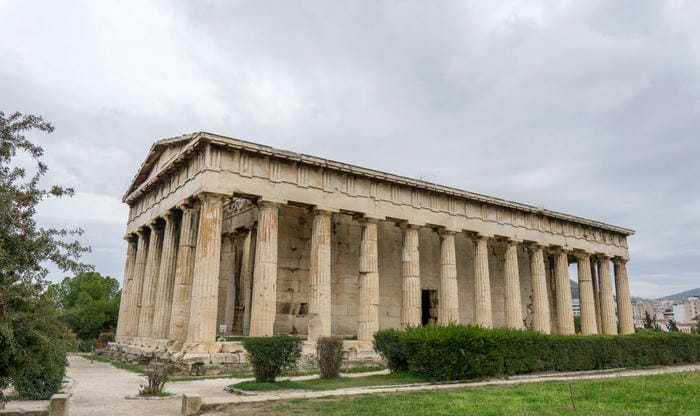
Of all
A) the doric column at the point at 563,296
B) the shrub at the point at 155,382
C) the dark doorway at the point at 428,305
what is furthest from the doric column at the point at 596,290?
the shrub at the point at 155,382

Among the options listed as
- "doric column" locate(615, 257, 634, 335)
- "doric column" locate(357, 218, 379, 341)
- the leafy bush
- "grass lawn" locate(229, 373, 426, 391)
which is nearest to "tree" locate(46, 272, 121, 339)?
"doric column" locate(357, 218, 379, 341)

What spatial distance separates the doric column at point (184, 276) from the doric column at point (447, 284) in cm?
1231

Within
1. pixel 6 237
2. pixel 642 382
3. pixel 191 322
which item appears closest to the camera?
pixel 6 237

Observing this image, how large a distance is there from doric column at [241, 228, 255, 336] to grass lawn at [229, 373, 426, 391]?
10.4 m

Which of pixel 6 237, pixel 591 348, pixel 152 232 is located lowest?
pixel 591 348

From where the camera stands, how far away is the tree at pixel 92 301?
146ft

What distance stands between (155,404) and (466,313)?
891 inches

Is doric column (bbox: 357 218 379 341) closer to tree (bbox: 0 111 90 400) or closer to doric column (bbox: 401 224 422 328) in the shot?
doric column (bbox: 401 224 422 328)

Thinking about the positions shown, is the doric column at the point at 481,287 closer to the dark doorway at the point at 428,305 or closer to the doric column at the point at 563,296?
the dark doorway at the point at 428,305

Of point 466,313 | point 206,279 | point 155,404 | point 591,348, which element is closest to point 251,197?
point 206,279

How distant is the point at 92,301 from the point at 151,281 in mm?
29996

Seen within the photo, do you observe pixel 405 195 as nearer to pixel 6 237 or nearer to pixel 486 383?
pixel 486 383

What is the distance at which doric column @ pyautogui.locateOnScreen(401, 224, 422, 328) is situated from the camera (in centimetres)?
2416

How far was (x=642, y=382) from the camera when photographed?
A: 13.3m
